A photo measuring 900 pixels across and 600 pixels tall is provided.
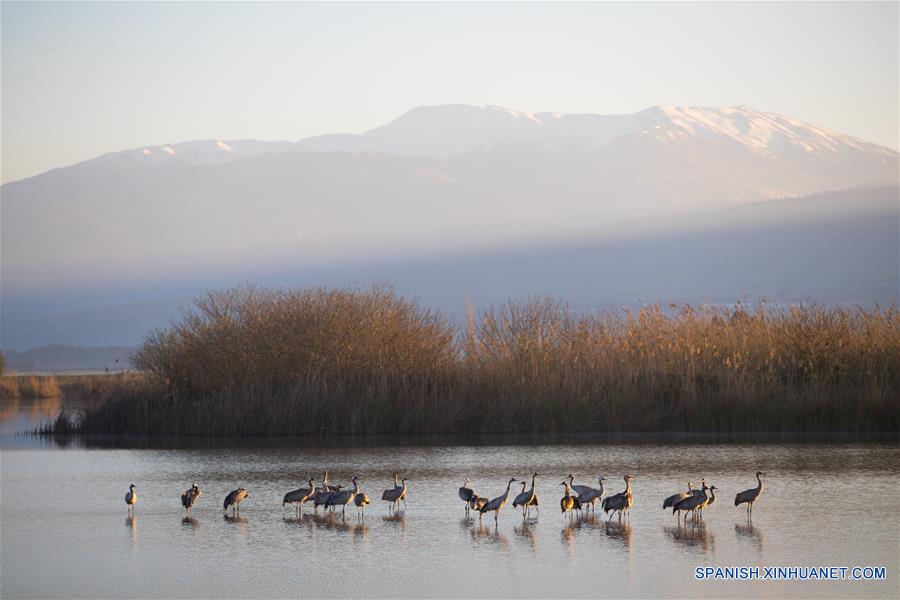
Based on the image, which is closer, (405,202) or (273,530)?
(273,530)

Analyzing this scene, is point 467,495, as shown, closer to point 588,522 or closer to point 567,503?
point 567,503

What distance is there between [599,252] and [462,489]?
151008 millimetres

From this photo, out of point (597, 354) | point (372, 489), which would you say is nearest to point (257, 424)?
point (597, 354)

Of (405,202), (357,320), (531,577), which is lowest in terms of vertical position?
(531,577)

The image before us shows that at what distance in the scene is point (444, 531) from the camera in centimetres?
1435

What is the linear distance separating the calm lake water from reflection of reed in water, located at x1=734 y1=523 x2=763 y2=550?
0.18 feet

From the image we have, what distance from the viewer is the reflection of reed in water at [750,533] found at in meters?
13.4

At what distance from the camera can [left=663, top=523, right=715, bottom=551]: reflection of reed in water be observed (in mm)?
13305

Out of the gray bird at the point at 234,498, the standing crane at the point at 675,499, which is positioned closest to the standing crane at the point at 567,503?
the standing crane at the point at 675,499

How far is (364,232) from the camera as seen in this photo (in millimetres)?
183875

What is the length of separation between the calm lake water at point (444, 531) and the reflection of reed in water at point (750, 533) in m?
0.05

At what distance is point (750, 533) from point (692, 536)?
2.24 feet

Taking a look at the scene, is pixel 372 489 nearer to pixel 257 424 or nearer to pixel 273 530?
pixel 273 530

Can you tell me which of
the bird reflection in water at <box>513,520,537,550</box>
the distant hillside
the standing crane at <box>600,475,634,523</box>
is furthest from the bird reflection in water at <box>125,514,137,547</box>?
the distant hillside
